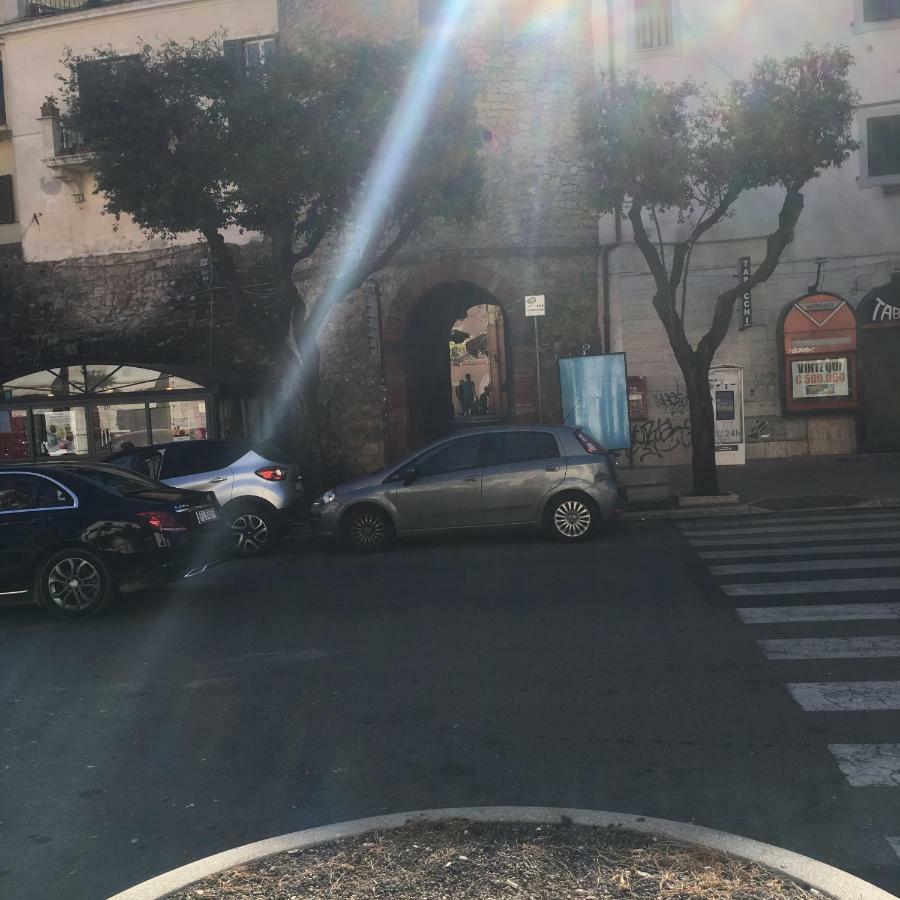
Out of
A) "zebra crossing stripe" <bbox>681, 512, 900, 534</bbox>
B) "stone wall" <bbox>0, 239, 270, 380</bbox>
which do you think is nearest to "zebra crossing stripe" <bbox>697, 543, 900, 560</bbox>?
"zebra crossing stripe" <bbox>681, 512, 900, 534</bbox>

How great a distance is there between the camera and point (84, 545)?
858 cm

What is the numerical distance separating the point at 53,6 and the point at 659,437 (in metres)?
18.7

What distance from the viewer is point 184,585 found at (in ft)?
33.4

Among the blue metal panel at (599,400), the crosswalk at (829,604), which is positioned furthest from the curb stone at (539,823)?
the blue metal panel at (599,400)

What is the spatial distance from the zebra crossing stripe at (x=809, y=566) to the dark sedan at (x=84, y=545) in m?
5.15

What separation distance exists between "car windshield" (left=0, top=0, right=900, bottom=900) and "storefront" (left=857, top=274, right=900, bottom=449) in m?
0.06

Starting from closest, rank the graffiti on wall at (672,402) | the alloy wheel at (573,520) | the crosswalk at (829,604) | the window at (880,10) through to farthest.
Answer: the crosswalk at (829,604), the alloy wheel at (573,520), the window at (880,10), the graffiti on wall at (672,402)

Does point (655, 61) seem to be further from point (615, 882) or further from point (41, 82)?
point (615, 882)

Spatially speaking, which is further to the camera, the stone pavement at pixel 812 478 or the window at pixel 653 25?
the window at pixel 653 25

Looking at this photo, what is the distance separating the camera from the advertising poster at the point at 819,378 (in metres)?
18.8

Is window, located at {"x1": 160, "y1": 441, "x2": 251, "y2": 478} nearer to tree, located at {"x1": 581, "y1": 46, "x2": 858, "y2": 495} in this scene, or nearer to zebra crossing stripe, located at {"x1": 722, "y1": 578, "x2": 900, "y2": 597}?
tree, located at {"x1": 581, "y1": 46, "x2": 858, "y2": 495}

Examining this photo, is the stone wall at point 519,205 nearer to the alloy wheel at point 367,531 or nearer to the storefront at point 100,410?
the storefront at point 100,410

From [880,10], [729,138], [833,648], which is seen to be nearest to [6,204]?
[729,138]

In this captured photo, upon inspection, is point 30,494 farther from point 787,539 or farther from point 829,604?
point 787,539
